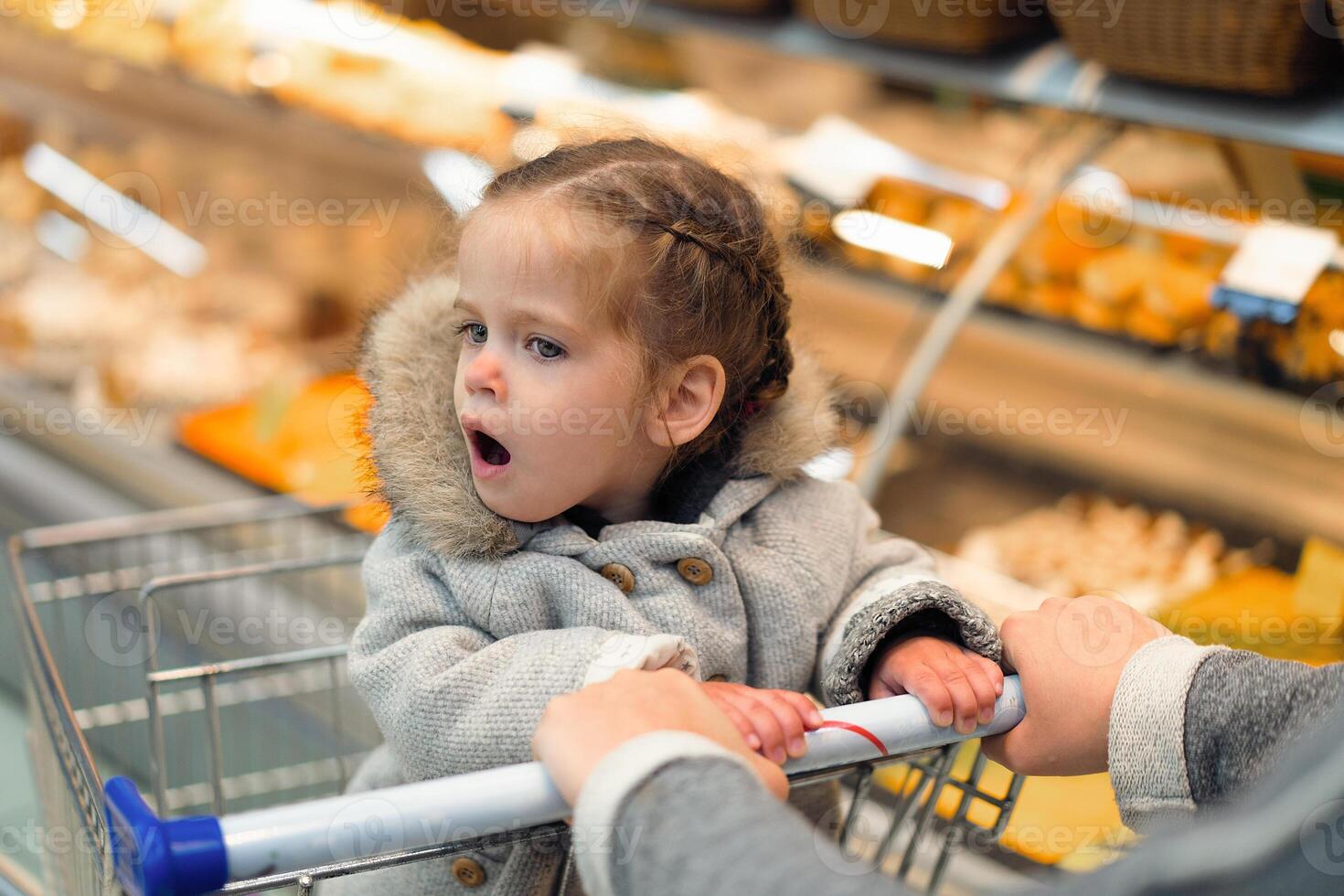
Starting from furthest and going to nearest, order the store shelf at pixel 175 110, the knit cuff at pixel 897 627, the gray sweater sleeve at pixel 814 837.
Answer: the store shelf at pixel 175 110 → the knit cuff at pixel 897 627 → the gray sweater sleeve at pixel 814 837

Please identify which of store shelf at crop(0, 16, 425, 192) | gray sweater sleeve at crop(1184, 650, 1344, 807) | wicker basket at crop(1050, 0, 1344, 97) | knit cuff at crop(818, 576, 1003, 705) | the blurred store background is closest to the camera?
gray sweater sleeve at crop(1184, 650, 1344, 807)

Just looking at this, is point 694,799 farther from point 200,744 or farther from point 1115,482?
point 200,744

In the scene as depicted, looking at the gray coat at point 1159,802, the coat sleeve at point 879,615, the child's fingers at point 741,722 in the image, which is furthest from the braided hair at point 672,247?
the gray coat at point 1159,802

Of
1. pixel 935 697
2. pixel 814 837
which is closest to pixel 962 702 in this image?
pixel 935 697

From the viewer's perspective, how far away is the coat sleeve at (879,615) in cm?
121

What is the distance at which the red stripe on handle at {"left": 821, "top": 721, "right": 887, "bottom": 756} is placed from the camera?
41.2 inches

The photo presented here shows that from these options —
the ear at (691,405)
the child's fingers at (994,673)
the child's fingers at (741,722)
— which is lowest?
the child's fingers at (741,722)

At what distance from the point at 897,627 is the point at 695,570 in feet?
0.70

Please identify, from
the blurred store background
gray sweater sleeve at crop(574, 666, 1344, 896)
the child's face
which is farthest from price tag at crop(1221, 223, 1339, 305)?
the child's face

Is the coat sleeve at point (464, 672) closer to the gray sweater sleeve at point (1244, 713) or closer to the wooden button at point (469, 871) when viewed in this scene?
the wooden button at point (469, 871)

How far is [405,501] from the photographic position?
123 centimetres

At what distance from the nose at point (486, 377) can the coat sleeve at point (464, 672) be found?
0.21 metres

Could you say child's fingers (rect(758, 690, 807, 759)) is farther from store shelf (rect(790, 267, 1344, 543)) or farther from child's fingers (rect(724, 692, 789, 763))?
store shelf (rect(790, 267, 1344, 543))

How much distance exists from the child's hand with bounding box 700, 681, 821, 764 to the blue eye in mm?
334
